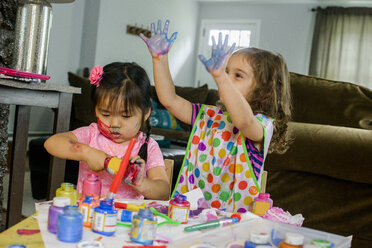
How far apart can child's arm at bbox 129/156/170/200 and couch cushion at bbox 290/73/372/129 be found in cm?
162

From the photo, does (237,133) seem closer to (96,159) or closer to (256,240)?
(96,159)

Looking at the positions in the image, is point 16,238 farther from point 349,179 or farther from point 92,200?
point 349,179

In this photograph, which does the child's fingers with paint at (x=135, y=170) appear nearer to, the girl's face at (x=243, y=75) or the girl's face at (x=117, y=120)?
the girl's face at (x=117, y=120)

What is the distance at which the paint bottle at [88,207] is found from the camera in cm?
74

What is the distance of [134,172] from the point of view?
95 cm

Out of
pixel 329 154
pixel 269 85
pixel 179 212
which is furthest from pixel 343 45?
pixel 179 212

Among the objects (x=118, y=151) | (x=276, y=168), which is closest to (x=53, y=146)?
(x=118, y=151)

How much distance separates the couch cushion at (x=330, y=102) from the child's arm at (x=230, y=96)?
149 cm

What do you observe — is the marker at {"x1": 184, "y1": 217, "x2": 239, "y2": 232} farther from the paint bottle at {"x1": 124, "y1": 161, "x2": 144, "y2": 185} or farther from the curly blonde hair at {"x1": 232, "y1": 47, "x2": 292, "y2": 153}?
the curly blonde hair at {"x1": 232, "y1": 47, "x2": 292, "y2": 153}

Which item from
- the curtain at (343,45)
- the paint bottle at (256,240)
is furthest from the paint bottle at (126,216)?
the curtain at (343,45)

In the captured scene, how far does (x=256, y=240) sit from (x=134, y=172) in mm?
347

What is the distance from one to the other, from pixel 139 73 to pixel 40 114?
3.54 meters

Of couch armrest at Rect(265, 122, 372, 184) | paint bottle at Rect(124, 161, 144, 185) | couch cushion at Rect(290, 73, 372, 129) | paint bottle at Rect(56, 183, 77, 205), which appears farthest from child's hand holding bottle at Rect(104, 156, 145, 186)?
couch cushion at Rect(290, 73, 372, 129)

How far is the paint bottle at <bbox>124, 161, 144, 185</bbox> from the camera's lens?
36.9 inches
